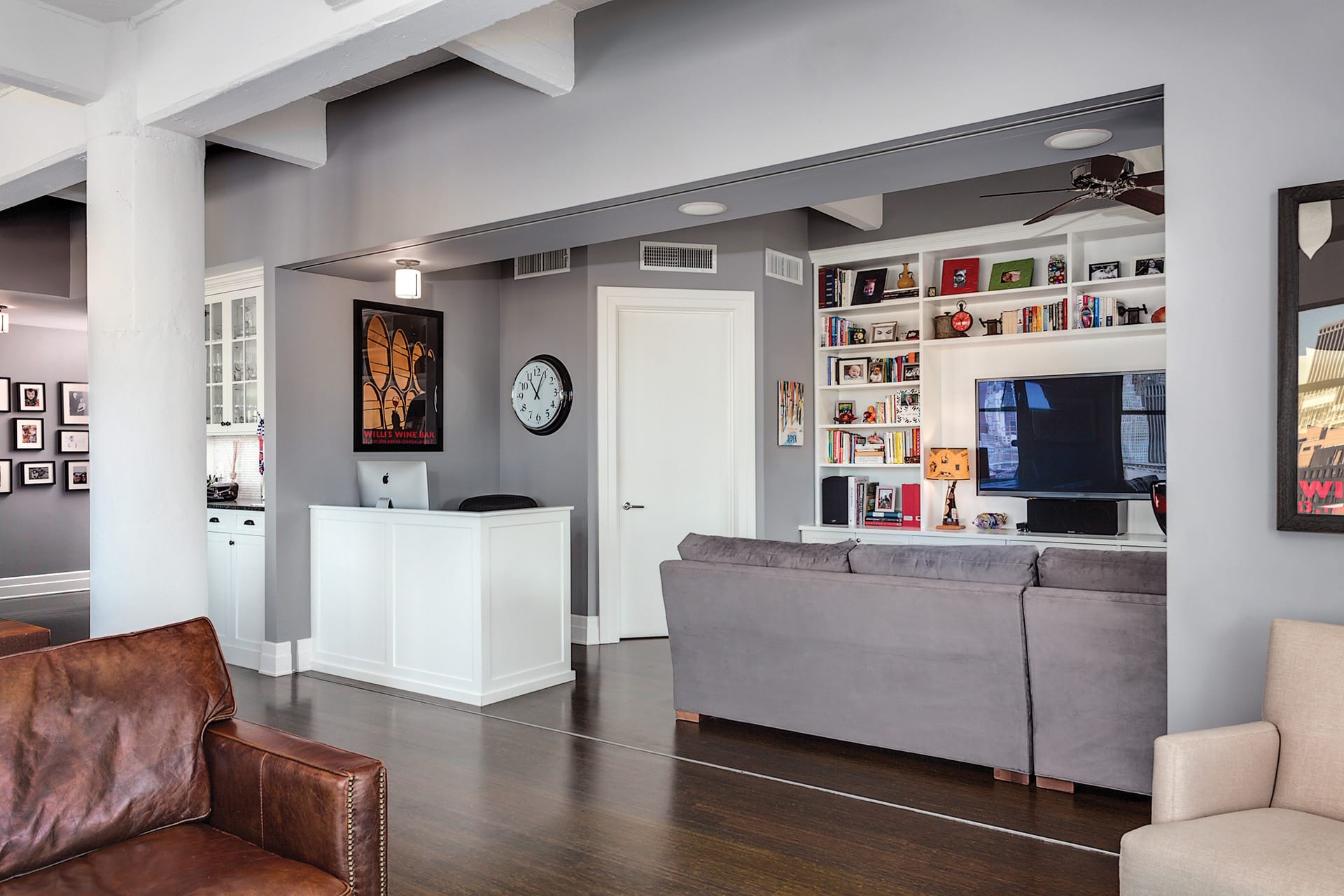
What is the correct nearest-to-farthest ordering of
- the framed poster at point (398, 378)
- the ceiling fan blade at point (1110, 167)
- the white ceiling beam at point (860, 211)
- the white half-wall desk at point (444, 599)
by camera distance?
the ceiling fan blade at point (1110, 167), the white half-wall desk at point (444, 599), the framed poster at point (398, 378), the white ceiling beam at point (860, 211)

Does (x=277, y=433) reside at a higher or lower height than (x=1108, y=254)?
lower

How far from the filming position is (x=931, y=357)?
21.5 ft

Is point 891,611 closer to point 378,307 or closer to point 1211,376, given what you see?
point 1211,376

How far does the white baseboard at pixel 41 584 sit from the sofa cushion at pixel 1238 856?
882cm

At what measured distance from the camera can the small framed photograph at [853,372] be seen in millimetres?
6758

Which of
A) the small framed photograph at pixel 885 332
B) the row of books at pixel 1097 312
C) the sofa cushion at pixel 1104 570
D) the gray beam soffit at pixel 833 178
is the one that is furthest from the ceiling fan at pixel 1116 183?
the small framed photograph at pixel 885 332

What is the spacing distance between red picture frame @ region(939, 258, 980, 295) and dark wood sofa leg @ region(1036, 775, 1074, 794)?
3733 mm

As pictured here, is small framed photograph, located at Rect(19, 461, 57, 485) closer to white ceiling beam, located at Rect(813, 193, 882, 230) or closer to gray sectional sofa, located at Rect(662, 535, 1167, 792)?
gray sectional sofa, located at Rect(662, 535, 1167, 792)

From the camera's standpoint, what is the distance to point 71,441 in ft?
28.1

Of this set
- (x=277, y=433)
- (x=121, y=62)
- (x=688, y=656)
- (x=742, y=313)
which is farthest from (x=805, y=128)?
(x=277, y=433)

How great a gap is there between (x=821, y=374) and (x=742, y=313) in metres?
0.92

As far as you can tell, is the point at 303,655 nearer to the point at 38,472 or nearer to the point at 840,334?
the point at 840,334

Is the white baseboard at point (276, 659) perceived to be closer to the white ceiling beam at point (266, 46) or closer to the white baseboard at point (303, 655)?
the white baseboard at point (303, 655)

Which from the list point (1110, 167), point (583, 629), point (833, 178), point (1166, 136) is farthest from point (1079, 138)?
point (583, 629)
